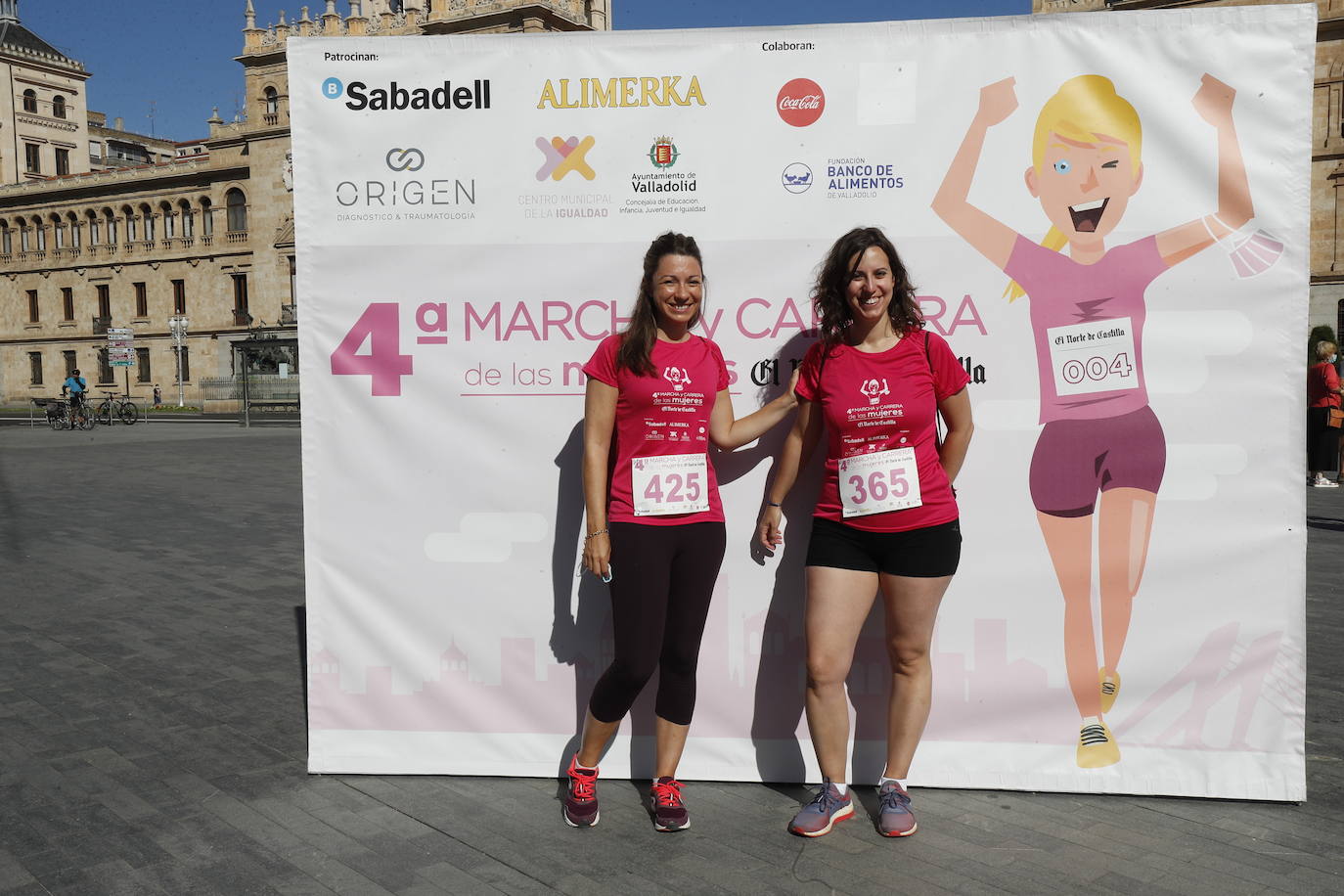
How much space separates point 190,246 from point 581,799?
63477 millimetres

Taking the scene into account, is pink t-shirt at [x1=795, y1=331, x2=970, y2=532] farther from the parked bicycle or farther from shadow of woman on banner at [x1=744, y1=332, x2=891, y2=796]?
the parked bicycle

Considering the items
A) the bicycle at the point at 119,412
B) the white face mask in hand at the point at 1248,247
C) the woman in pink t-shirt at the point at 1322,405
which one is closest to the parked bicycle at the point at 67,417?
the bicycle at the point at 119,412

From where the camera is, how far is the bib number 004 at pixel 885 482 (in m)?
3.54

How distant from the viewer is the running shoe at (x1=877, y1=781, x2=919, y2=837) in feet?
12.0

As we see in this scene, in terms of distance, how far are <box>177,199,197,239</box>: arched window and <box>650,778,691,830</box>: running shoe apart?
209 ft

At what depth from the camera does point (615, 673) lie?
12.1ft

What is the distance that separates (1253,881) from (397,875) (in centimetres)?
263

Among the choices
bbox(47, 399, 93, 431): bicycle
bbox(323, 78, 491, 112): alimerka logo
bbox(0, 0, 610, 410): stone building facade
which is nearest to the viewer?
bbox(323, 78, 491, 112): alimerka logo

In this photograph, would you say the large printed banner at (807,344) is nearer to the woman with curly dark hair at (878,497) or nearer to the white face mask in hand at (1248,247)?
the white face mask in hand at (1248,247)

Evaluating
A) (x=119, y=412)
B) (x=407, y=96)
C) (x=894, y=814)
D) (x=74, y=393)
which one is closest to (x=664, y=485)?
(x=894, y=814)

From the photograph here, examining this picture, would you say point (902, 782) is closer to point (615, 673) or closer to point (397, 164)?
point (615, 673)

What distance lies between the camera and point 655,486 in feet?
11.8

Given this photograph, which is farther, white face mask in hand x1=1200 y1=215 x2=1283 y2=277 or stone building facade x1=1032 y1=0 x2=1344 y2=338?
stone building facade x1=1032 y1=0 x2=1344 y2=338

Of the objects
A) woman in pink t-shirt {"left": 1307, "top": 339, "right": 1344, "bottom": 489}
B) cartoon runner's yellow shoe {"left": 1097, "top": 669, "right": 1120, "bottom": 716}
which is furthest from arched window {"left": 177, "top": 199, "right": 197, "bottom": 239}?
cartoon runner's yellow shoe {"left": 1097, "top": 669, "right": 1120, "bottom": 716}
